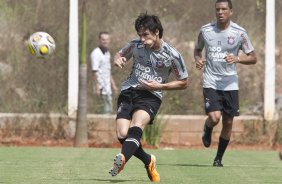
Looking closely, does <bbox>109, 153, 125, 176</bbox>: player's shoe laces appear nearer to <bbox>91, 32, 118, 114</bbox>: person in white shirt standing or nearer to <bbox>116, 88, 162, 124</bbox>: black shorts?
<bbox>116, 88, 162, 124</bbox>: black shorts

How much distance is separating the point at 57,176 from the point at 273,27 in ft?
29.2

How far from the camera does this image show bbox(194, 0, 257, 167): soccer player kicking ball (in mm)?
12180

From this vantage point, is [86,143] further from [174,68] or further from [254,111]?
[174,68]

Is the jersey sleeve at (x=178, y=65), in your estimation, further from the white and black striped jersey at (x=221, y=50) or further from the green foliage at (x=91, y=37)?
the green foliage at (x=91, y=37)

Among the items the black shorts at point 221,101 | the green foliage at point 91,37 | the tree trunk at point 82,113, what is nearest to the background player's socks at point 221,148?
the black shorts at point 221,101

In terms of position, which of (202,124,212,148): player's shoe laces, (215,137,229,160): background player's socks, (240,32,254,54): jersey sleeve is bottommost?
(215,137,229,160): background player's socks

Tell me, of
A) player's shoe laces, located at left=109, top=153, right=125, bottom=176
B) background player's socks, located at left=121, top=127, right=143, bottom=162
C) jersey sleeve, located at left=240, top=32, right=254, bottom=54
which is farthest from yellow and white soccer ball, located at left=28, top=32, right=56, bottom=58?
player's shoe laces, located at left=109, top=153, right=125, bottom=176

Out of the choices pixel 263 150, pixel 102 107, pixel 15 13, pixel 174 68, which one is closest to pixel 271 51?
pixel 263 150

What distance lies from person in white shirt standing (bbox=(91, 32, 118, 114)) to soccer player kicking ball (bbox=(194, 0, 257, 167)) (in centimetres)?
541

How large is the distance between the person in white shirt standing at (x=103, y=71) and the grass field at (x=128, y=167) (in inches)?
108

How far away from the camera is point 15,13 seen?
17938 millimetres

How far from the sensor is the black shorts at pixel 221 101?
40.0 feet

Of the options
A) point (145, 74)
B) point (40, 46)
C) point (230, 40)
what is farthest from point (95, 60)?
point (145, 74)

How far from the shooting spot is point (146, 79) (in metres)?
9.83
